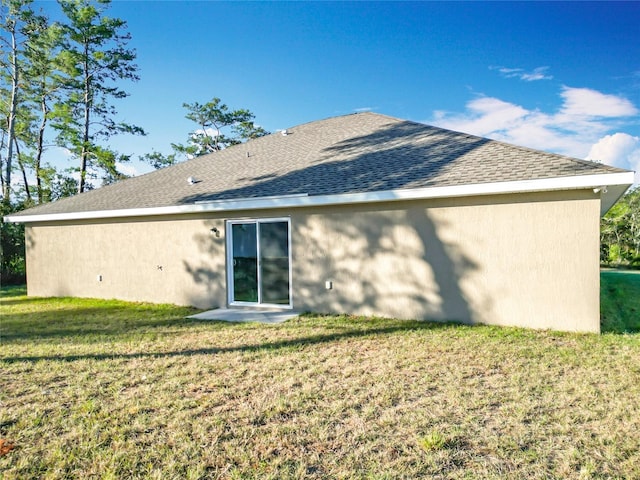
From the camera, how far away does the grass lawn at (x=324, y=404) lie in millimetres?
2641

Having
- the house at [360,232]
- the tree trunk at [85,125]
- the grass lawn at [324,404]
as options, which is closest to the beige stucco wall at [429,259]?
the house at [360,232]

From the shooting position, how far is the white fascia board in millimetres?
5688

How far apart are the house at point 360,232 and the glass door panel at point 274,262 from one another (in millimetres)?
25

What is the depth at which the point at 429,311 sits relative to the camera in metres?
7.04

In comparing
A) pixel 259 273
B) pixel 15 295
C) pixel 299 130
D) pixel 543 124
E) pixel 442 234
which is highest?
pixel 543 124

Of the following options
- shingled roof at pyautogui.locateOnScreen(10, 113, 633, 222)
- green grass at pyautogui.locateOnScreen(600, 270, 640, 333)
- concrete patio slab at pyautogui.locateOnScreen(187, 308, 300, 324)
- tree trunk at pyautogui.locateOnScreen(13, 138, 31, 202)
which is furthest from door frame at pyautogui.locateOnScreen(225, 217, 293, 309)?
tree trunk at pyautogui.locateOnScreen(13, 138, 31, 202)

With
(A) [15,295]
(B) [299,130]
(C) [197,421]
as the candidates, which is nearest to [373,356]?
(C) [197,421]

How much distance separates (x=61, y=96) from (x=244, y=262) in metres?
21.3

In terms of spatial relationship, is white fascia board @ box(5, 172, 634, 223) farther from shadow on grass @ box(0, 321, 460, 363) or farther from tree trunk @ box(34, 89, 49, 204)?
tree trunk @ box(34, 89, 49, 204)

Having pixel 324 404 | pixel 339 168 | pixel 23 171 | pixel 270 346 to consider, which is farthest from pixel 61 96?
pixel 324 404

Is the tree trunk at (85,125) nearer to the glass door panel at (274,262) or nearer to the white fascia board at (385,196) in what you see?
the white fascia board at (385,196)

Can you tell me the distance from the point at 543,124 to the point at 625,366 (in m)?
18.7

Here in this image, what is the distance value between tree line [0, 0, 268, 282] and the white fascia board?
40.6ft

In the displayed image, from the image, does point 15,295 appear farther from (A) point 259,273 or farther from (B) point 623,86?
(B) point 623,86
